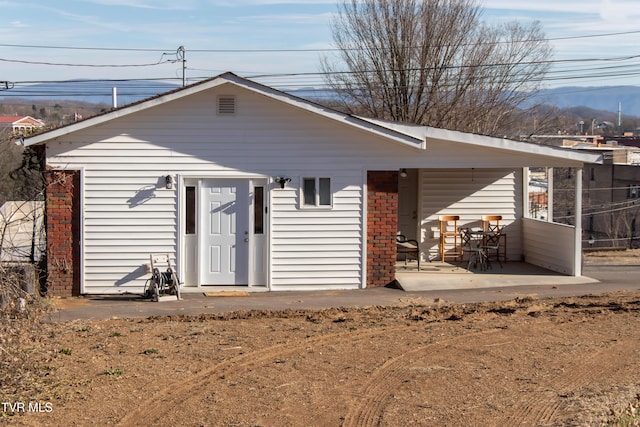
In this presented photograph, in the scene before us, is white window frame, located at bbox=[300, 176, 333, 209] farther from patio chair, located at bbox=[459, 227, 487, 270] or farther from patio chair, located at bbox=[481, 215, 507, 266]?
patio chair, located at bbox=[481, 215, 507, 266]

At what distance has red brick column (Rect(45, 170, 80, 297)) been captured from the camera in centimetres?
1662

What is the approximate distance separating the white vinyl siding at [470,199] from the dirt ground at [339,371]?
7.56 m

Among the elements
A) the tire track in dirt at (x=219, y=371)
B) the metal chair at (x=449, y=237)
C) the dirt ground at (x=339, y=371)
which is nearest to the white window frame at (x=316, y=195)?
the dirt ground at (x=339, y=371)

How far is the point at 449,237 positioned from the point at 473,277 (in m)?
2.68

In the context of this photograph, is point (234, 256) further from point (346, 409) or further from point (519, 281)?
point (346, 409)

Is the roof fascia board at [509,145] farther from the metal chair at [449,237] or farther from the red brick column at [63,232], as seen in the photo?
the red brick column at [63,232]

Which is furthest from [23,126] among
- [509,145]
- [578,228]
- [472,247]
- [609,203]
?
[609,203]

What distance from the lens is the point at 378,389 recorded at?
29.4ft

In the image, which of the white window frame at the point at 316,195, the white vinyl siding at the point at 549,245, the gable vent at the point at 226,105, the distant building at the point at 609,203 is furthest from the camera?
the distant building at the point at 609,203

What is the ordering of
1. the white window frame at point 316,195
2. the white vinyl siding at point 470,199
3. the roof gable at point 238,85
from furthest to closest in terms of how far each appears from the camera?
the white vinyl siding at point 470,199 → the white window frame at point 316,195 → the roof gable at point 238,85

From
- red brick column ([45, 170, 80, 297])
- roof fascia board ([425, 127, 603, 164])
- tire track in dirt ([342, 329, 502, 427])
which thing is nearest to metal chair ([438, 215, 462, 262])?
roof fascia board ([425, 127, 603, 164])

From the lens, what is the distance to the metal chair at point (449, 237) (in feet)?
68.9

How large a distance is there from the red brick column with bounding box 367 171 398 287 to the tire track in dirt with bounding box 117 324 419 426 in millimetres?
4953

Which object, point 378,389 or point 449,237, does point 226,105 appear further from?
point 378,389
